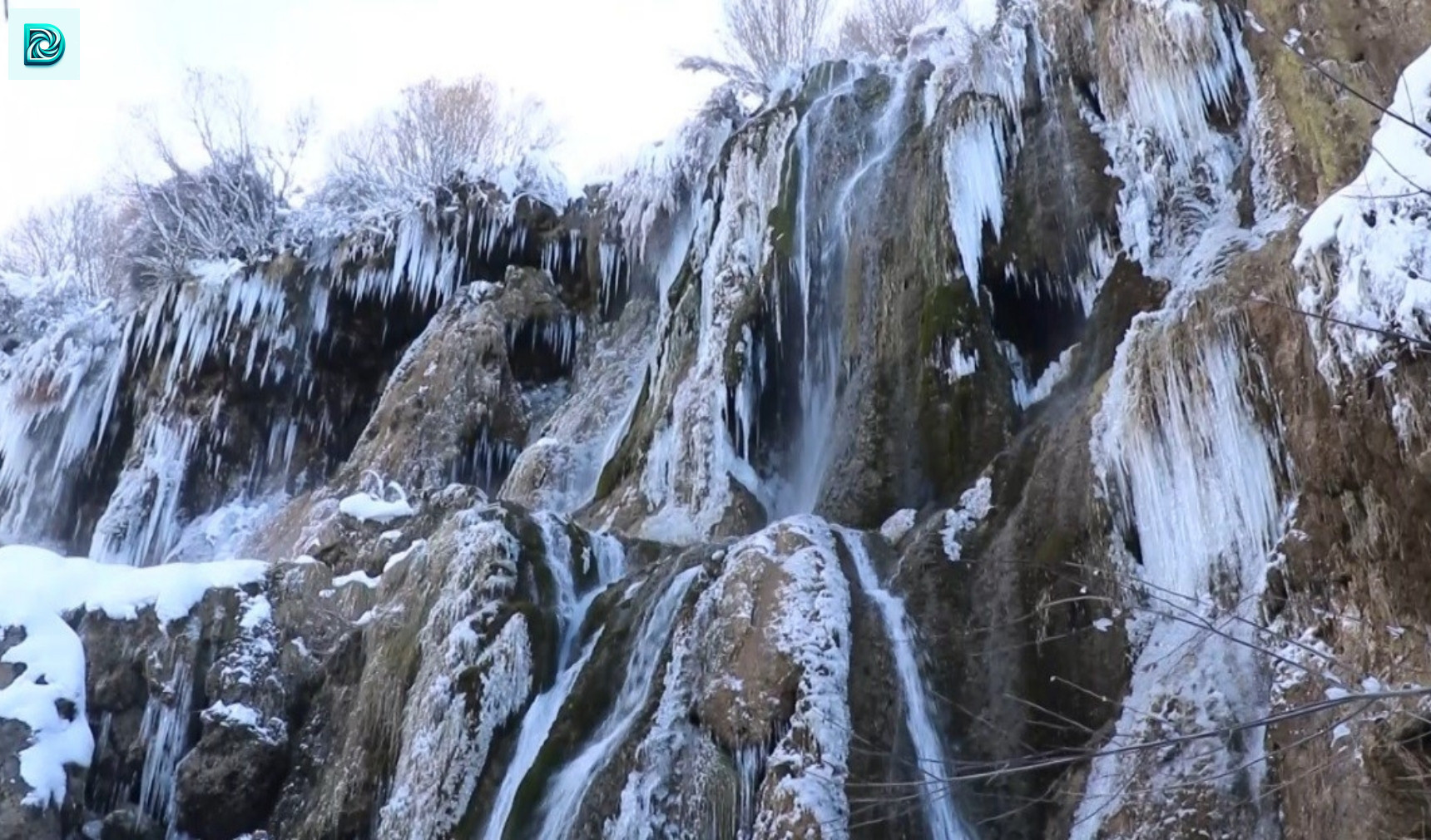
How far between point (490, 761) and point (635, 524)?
3.48 m

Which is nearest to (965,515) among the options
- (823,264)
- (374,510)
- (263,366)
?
(823,264)

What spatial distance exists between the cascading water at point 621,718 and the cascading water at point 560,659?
32 centimetres

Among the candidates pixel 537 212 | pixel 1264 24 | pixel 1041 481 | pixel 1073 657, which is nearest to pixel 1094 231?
pixel 1264 24

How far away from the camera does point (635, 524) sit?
10.5m

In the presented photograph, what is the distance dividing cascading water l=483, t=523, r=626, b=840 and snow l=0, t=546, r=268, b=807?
2870 mm

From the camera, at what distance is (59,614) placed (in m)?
9.47

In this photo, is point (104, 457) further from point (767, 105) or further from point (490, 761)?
point (490, 761)

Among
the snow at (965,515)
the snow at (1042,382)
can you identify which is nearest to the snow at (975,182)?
the snow at (1042,382)

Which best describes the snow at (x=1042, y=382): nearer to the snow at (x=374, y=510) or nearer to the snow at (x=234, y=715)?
the snow at (x=374, y=510)

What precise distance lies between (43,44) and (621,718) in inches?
271

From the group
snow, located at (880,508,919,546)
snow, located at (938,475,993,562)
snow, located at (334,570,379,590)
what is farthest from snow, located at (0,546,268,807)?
snow, located at (938,475,993,562)

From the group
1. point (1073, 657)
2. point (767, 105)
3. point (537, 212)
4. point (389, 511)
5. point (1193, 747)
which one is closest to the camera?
point (1193, 747)

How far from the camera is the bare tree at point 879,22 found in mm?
24438

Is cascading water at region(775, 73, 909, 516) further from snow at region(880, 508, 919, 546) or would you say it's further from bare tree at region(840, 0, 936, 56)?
bare tree at region(840, 0, 936, 56)
